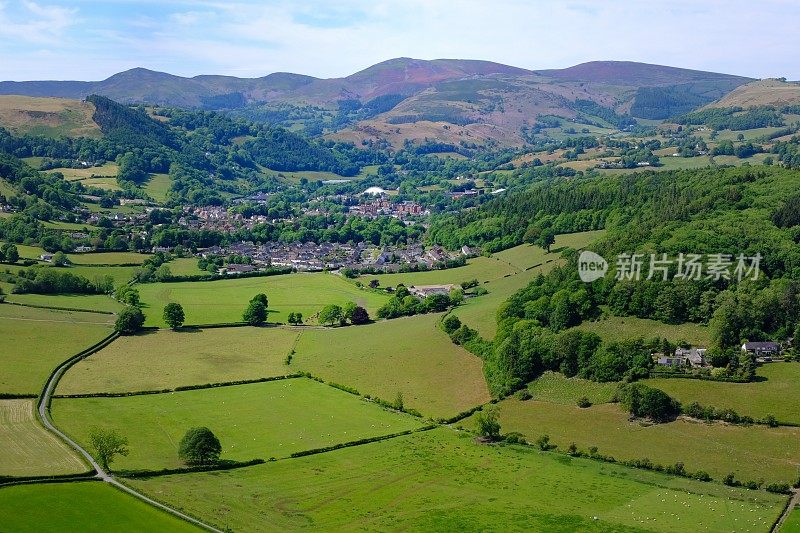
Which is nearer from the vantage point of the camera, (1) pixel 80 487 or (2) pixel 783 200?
(1) pixel 80 487

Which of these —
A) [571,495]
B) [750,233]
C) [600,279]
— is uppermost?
[750,233]

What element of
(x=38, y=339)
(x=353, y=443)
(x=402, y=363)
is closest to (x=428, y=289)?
(x=402, y=363)

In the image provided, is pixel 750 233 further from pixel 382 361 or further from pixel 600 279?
pixel 382 361

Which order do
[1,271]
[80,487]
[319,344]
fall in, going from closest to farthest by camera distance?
[80,487]
[319,344]
[1,271]

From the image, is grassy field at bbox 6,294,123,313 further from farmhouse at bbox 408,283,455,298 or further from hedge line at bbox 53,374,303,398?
farmhouse at bbox 408,283,455,298

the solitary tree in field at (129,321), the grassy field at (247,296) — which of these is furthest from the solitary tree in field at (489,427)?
the solitary tree in field at (129,321)

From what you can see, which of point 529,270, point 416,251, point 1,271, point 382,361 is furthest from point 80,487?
point 416,251

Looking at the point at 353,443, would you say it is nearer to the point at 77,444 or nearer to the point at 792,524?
the point at 77,444

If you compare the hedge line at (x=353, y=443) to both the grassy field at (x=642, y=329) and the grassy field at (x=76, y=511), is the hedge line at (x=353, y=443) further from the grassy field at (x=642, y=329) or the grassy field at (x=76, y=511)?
the grassy field at (x=642, y=329)
